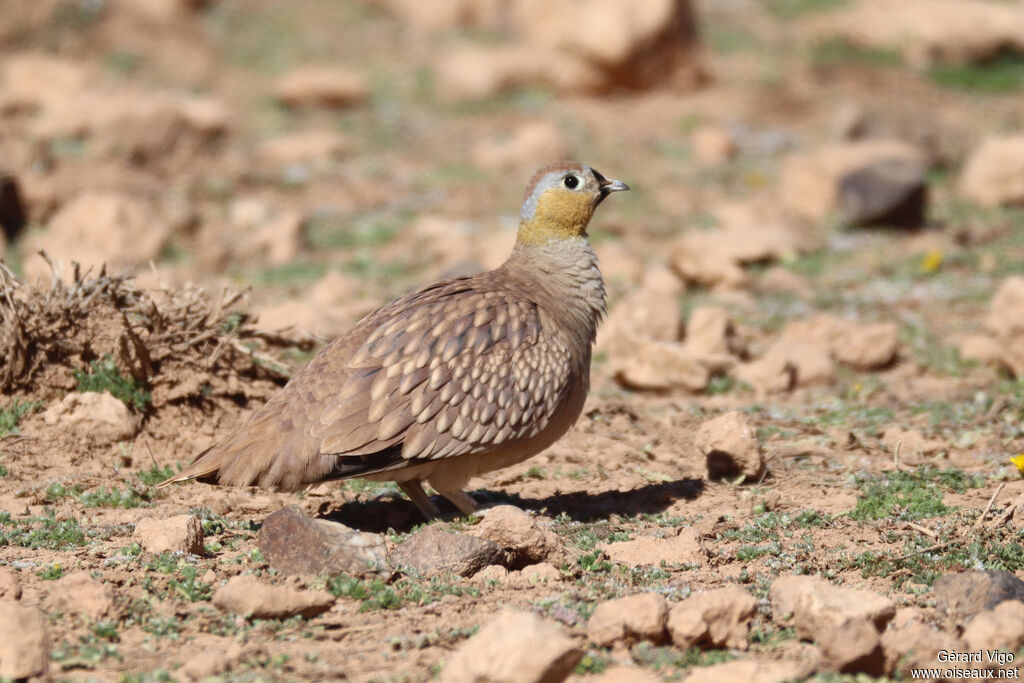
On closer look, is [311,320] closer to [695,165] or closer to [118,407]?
[118,407]

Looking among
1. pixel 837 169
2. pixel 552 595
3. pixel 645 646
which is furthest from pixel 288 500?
pixel 837 169

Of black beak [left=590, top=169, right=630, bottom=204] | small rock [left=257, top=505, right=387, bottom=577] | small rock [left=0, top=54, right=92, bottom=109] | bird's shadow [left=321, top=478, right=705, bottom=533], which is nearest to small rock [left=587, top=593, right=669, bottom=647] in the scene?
small rock [left=257, top=505, right=387, bottom=577]

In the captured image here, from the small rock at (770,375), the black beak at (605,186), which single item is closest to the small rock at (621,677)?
the black beak at (605,186)

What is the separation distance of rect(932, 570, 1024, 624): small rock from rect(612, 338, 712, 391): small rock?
11.0ft

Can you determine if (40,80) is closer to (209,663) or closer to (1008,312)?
(1008,312)

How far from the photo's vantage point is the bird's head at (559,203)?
630 cm

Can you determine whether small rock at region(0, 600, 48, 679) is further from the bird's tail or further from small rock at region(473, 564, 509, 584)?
small rock at region(473, 564, 509, 584)

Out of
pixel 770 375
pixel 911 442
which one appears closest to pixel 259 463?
pixel 911 442

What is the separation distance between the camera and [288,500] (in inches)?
243

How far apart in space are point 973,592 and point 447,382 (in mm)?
2339

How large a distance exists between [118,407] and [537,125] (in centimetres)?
827

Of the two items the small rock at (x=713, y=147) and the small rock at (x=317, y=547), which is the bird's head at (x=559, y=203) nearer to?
the small rock at (x=317, y=547)

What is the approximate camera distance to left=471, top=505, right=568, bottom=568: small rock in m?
5.08

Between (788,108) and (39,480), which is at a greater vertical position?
(788,108)
